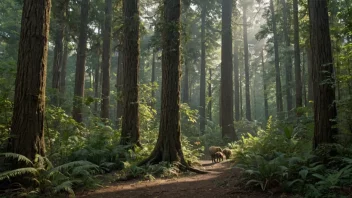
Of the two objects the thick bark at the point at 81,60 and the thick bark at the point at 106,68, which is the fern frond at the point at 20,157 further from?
the thick bark at the point at 106,68

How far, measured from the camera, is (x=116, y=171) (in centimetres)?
828

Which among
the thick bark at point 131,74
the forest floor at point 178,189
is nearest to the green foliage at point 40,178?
the forest floor at point 178,189

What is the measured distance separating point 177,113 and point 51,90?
5119mm

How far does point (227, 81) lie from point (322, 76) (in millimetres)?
10211

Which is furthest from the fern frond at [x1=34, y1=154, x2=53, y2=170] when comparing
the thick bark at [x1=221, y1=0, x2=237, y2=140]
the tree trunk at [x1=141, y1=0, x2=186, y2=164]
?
the thick bark at [x1=221, y1=0, x2=237, y2=140]

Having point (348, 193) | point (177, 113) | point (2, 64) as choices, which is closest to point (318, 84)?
point (348, 193)

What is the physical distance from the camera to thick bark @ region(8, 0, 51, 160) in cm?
580

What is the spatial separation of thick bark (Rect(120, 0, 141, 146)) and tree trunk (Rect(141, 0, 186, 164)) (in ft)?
5.88

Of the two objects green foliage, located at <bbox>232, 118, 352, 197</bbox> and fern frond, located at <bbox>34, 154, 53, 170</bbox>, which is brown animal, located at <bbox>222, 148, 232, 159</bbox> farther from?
fern frond, located at <bbox>34, 154, 53, 170</bbox>

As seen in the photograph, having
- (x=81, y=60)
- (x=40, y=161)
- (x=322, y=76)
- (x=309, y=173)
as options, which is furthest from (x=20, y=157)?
(x=81, y=60)

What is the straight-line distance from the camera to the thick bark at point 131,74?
397 inches

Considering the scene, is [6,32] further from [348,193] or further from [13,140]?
[348,193]

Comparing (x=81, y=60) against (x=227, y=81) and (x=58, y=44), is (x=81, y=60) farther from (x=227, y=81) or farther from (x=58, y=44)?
(x=227, y=81)

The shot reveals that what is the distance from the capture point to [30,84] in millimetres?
5934
